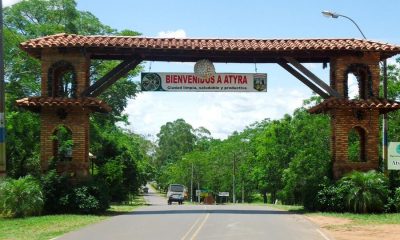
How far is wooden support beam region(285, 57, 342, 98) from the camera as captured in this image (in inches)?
920

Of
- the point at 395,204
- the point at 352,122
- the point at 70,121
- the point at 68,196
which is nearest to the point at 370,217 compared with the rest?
the point at 395,204

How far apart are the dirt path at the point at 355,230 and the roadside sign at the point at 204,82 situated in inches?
285

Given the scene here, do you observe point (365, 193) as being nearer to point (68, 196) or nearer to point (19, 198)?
point (68, 196)

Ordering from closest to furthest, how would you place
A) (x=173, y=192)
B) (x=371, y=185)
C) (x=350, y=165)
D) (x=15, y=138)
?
(x=371, y=185) → (x=350, y=165) → (x=15, y=138) → (x=173, y=192)

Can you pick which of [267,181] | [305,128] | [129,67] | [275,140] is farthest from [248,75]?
[267,181]

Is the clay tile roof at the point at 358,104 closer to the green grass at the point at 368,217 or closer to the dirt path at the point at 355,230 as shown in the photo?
the green grass at the point at 368,217

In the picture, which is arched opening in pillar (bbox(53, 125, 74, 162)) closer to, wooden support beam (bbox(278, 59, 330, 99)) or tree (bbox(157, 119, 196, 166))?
wooden support beam (bbox(278, 59, 330, 99))

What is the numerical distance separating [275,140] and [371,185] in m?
35.8

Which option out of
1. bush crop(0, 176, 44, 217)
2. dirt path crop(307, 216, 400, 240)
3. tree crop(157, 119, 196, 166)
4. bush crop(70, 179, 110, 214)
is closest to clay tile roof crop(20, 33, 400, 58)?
bush crop(70, 179, 110, 214)

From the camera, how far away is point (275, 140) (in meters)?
57.1

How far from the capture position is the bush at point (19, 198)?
20.1 meters

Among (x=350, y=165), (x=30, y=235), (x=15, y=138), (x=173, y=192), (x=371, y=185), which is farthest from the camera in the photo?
(x=173, y=192)

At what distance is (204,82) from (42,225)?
31.4ft

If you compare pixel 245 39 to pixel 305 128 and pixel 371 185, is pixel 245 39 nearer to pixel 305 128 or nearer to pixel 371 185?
Answer: pixel 371 185
